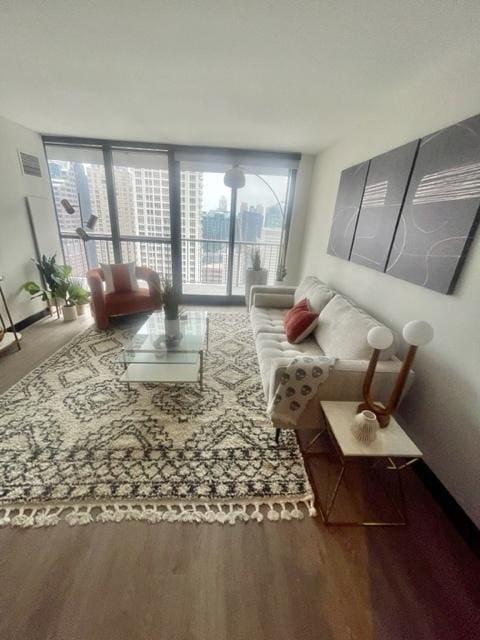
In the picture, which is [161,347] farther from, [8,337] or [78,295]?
[78,295]

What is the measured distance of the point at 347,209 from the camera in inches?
103

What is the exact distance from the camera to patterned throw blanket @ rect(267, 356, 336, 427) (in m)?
1.48

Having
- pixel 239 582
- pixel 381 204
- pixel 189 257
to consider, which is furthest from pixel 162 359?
pixel 189 257

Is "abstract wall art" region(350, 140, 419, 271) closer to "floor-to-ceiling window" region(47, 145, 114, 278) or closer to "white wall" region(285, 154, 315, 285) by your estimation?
"white wall" region(285, 154, 315, 285)

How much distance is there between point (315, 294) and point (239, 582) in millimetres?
2256

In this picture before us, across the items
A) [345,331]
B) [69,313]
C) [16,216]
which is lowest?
[69,313]

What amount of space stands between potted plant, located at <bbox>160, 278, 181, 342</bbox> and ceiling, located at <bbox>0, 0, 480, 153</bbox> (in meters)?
1.58

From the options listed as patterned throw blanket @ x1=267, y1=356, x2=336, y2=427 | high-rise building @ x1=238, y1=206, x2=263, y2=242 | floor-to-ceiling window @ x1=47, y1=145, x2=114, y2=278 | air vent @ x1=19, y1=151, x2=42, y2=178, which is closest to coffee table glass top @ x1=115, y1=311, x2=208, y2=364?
patterned throw blanket @ x1=267, y1=356, x2=336, y2=427

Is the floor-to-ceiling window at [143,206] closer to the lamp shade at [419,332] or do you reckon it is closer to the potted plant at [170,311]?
the potted plant at [170,311]

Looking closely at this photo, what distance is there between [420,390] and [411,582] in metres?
0.96

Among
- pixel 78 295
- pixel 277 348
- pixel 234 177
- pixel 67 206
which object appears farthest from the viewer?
pixel 67 206

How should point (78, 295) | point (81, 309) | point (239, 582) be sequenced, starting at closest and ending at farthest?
point (239, 582)
point (78, 295)
point (81, 309)

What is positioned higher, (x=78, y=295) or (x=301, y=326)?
A: (x=301, y=326)

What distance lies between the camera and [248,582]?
107cm
